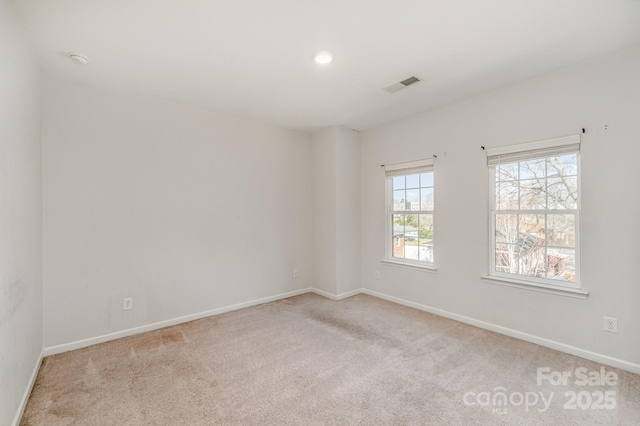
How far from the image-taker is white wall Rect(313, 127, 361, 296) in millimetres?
4395

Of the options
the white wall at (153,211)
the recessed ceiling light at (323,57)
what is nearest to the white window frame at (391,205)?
the white wall at (153,211)

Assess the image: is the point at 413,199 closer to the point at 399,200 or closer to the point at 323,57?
the point at 399,200

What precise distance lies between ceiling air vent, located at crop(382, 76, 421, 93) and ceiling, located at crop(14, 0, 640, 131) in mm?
91

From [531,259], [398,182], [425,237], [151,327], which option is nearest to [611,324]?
[531,259]

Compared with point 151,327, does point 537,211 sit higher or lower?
higher

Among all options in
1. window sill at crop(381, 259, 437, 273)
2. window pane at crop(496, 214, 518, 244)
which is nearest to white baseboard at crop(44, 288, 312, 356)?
window sill at crop(381, 259, 437, 273)

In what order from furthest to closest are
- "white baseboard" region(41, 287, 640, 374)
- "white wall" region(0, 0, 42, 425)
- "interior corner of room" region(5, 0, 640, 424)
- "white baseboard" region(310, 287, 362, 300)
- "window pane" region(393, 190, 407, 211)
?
"white baseboard" region(310, 287, 362, 300), "window pane" region(393, 190, 407, 211), "white baseboard" region(41, 287, 640, 374), "interior corner of room" region(5, 0, 640, 424), "white wall" region(0, 0, 42, 425)

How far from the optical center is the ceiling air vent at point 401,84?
113 inches

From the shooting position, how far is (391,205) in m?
4.38

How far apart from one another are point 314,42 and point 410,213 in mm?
2637

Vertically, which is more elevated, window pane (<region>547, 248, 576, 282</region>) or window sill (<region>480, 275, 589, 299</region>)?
window pane (<region>547, 248, 576, 282</region>)

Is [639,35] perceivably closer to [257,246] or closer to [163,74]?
[163,74]

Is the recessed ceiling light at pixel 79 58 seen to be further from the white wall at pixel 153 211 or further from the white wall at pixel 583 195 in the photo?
the white wall at pixel 583 195

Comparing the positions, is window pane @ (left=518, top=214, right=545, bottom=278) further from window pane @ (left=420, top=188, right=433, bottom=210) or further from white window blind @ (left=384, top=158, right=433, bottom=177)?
white window blind @ (left=384, top=158, right=433, bottom=177)
